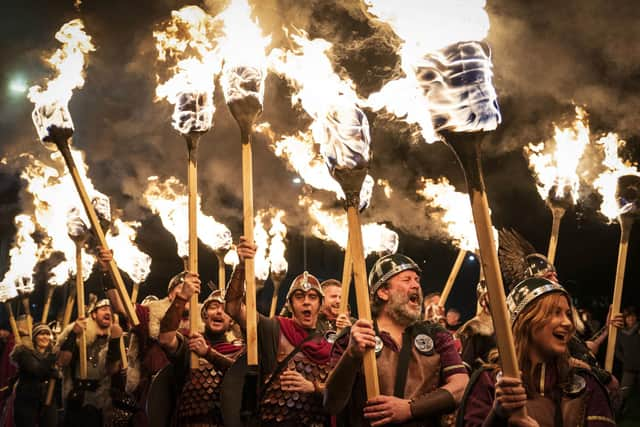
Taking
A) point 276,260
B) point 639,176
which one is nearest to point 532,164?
point 639,176

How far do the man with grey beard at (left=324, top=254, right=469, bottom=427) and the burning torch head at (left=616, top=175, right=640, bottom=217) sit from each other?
4327 mm

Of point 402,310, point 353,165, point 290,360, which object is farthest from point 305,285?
point 353,165

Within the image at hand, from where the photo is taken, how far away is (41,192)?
13500 mm

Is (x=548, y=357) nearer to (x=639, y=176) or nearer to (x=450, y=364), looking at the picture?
(x=450, y=364)

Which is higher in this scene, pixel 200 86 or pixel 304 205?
pixel 304 205

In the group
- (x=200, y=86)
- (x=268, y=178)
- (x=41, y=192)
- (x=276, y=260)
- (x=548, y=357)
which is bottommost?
(x=548, y=357)

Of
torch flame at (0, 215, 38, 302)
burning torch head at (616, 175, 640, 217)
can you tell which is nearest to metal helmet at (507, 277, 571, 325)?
burning torch head at (616, 175, 640, 217)

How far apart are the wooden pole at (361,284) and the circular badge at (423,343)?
92 cm

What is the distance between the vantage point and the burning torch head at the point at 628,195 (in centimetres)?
820

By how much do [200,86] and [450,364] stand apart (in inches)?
151

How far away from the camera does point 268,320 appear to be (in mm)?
6402

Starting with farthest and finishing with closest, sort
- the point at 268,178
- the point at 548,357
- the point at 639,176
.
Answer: the point at 268,178
the point at 639,176
the point at 548,357

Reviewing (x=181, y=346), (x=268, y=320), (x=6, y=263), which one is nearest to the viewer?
(x=268, y=320)

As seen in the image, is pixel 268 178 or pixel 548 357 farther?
pixel 268 178
